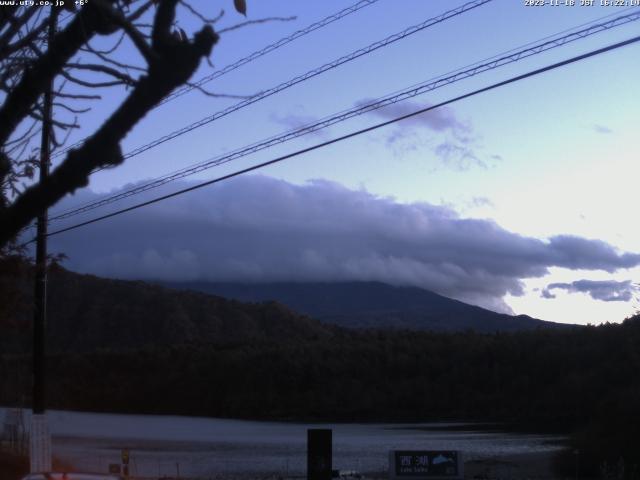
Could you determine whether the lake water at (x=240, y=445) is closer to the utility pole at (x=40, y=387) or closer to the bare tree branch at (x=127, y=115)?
the utility pole at (x=40, y=387)

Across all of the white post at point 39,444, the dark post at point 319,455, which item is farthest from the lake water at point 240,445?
the dark post at point 319,455

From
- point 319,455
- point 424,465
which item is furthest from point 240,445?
point 319,455

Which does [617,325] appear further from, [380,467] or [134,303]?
[134,303]

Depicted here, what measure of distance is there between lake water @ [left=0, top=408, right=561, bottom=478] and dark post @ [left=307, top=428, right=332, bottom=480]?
1241cm

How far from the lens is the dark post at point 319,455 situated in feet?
59.5

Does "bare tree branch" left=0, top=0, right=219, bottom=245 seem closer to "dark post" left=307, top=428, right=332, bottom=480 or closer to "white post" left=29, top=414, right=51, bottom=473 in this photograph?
"dark post" left=307, top=428, right=332, bottom=480

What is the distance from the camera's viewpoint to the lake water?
33219mm

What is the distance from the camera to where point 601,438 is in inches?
1315

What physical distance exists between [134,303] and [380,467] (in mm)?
71980

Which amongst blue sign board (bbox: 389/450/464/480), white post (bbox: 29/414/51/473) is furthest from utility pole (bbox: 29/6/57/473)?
blue sign board (bbox: 389/450/464/480)

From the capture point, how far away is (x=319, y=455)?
18.2m

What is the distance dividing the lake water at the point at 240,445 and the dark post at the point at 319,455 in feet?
40.7

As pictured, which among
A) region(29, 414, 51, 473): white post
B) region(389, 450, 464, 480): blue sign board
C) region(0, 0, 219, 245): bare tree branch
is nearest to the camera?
region(0, 0, 219, 245): bare tree branch

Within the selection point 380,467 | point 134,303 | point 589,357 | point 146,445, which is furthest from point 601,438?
point 134,303
